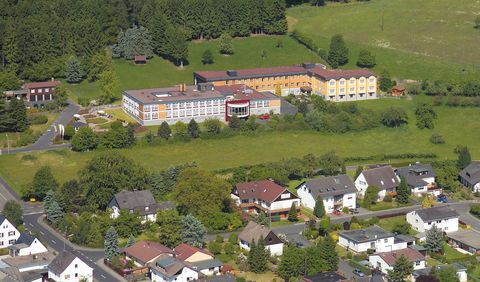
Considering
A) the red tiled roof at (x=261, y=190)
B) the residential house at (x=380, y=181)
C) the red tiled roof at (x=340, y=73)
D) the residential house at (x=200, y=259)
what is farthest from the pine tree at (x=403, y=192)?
the red tiled roof at (x=340, y=73)

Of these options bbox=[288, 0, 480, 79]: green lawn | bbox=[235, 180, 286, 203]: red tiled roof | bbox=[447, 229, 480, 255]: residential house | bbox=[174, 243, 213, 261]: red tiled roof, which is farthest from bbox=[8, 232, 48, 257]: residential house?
bbox=[288, 0, 480, 79]: green lawn

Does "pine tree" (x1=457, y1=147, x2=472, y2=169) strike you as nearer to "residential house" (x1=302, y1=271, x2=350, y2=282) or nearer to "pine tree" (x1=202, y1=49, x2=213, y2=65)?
"residential house" (x1=302, y1=271, x2=350, y2=282)

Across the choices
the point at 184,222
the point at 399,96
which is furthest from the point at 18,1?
the point at 184,222

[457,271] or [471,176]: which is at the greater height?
[457,271]

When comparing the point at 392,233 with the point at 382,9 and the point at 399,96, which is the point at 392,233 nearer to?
the point at 399,96

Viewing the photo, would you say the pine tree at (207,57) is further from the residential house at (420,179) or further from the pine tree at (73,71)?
the residential house at (420,179)

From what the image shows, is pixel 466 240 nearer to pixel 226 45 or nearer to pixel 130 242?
pixel 130 242

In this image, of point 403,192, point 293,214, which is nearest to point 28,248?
point 293,214

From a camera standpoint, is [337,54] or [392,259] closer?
[392,259]
